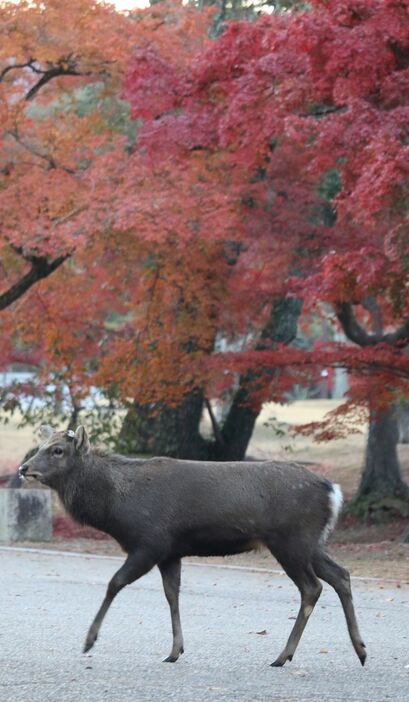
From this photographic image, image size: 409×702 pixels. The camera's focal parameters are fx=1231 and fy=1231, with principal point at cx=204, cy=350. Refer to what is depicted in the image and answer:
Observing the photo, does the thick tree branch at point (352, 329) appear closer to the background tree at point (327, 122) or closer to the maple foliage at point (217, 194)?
the maple foliage at point (217, 194)

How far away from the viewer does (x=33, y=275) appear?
68.5 feet

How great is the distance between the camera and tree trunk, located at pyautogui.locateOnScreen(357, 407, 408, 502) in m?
25.2

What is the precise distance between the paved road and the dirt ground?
2.47m

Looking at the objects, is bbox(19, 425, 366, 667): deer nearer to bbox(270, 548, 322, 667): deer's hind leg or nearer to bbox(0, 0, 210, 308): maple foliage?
bbox(270, 548, 322, 667): deer's hind leg

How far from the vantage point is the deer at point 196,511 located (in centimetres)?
804

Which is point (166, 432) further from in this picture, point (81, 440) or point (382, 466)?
point (81, 440)

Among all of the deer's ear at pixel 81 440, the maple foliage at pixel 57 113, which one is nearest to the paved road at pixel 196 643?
the deer's ear at pixel 81 440

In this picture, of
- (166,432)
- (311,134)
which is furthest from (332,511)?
(166,432)

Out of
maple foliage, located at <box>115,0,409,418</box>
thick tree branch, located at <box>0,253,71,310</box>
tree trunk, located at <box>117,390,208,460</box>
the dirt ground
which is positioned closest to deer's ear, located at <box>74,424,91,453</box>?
the dirt ground

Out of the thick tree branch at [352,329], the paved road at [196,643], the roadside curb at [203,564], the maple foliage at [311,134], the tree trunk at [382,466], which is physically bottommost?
the roadside curb at [203,564]

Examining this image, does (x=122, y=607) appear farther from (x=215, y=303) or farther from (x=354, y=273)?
(x=215, y=303)

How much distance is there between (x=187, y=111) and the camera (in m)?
→ 18.8

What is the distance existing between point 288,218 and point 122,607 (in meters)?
9.75

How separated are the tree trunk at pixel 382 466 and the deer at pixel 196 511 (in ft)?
55.5
